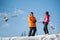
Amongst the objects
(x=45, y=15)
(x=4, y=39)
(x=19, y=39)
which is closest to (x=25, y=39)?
(x=19, y=39)

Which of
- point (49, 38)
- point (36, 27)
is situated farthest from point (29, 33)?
point (49, 38)

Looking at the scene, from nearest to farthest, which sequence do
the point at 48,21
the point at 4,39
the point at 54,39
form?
the point at 54,39
the point at 4,39
the point at 48,21

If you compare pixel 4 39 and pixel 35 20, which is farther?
pixel 35 20

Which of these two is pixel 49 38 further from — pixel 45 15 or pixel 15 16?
pixel 15 16

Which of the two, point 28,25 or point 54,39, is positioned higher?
point 28,25

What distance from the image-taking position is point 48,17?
4293 mm

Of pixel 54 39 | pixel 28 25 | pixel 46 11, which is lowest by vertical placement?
pixel 54 39

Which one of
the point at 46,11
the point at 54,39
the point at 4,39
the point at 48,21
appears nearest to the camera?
the point at 54,39

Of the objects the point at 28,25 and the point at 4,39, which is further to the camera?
the point at 28,25

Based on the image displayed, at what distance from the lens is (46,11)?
4.59 m

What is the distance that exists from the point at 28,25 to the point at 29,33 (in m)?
0.23

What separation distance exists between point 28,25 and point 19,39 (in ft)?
2.91

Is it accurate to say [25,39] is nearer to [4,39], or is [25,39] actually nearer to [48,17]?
[4,39]

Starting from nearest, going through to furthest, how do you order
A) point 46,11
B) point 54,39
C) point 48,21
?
1. point 54,39
2. point 48,21
3. point 46,11
